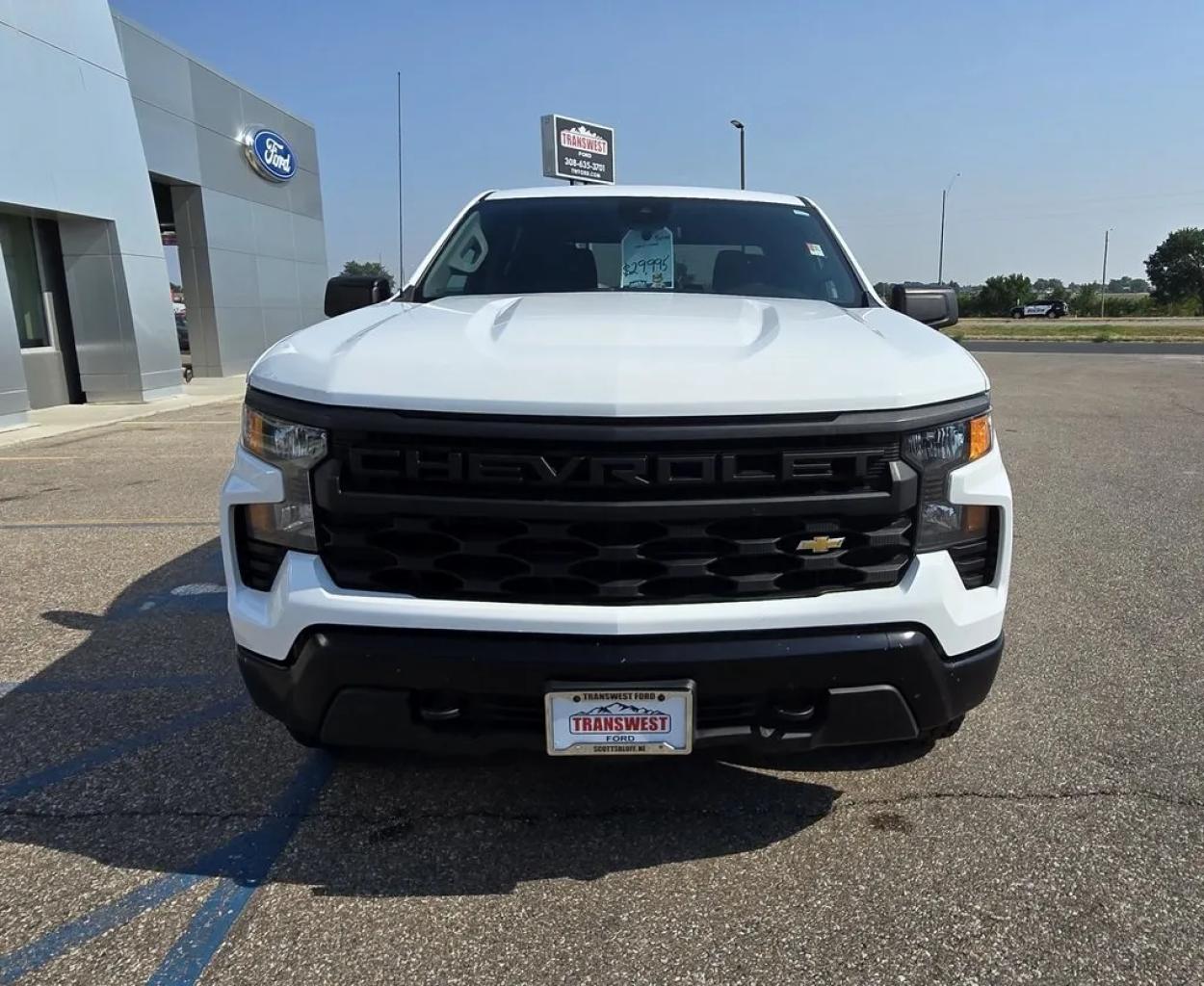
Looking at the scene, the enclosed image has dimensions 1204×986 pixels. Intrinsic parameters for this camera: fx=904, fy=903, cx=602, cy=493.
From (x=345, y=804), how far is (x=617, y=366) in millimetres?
1534

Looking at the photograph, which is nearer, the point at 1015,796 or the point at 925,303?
the point at 1015,796

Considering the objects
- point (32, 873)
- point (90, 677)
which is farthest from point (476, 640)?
point (90, 677)

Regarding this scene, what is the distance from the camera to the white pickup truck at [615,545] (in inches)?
80.5

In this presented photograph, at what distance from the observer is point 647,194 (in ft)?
13.1

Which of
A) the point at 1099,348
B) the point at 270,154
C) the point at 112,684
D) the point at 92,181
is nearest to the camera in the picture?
the point at 112,684

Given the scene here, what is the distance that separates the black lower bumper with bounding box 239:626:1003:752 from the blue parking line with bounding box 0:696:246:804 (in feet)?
3.47

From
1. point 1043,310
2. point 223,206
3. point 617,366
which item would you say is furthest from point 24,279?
point 1043,310

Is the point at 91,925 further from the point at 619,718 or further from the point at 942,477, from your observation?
the point at 942,477

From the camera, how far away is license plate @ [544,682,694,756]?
206cm

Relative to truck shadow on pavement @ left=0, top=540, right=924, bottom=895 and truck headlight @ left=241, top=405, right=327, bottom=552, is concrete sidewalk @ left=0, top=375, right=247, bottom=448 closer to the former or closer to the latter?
truck shadow on pavement @ left=0, top=540, right=924, bottom=895

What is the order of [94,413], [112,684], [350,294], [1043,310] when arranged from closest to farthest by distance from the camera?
[112,684] < [350,294] < [94,413] < [1043,310]

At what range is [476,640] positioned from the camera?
6.81 ft

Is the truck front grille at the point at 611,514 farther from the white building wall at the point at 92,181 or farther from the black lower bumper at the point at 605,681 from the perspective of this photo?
the white building wall at the point at 92,181

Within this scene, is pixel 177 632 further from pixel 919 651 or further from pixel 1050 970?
pixel 1050 970
